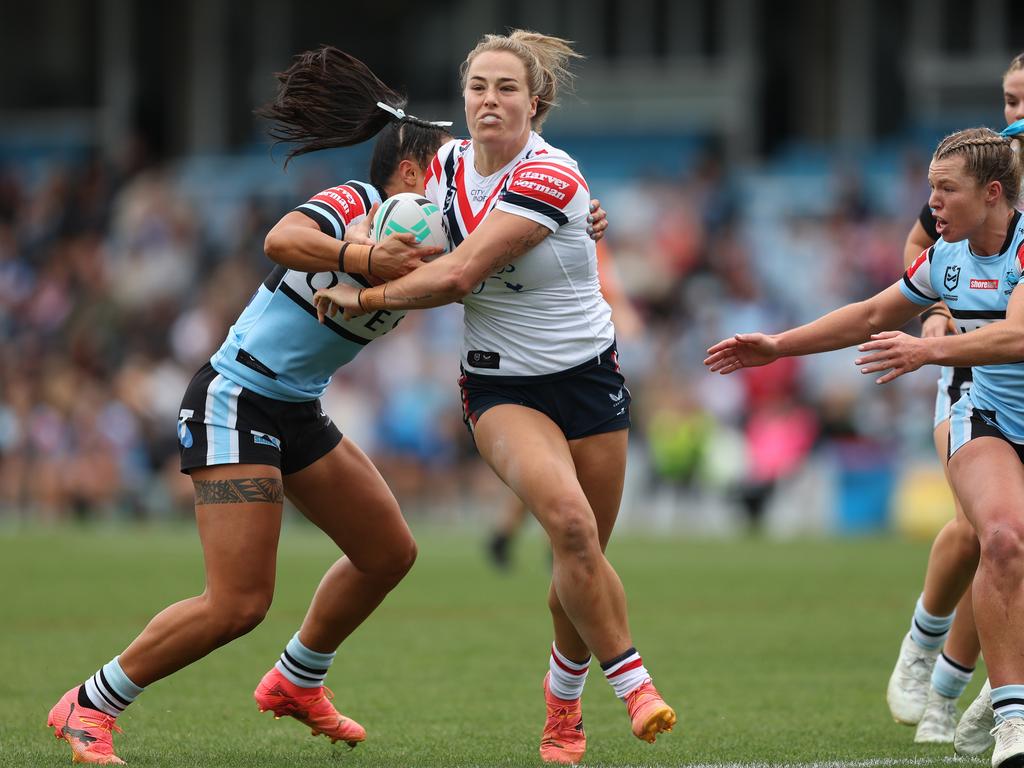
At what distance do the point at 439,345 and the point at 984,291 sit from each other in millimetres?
15550

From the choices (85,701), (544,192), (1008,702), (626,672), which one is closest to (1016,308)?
(1008,702)

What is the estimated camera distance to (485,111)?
5.77 m

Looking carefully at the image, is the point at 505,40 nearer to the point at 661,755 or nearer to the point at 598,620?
the point at 598,620

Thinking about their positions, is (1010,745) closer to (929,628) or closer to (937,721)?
(937,721)

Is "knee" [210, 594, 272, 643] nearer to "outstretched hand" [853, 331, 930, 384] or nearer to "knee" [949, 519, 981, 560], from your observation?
"outstretched hand" [853, 331, 930, 384]

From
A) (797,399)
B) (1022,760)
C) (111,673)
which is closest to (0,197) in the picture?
(797,399)

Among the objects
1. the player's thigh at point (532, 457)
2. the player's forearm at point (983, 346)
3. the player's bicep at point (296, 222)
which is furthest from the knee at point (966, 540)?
the player's bicep at point (296, 222)

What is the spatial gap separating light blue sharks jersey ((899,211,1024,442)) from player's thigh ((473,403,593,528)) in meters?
1.42

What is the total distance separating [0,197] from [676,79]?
10.5 meters

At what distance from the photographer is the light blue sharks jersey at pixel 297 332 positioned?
5.95 meters

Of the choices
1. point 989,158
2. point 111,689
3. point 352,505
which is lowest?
point 111,689

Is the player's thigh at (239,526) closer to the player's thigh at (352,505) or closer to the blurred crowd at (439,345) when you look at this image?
the player's thigh at (352,505)

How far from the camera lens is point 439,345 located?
2103cm

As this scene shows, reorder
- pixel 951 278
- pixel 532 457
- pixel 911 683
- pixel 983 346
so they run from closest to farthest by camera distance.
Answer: pixel 983 346
pixel 532 457
pixel 951 278
pixel 911 683
